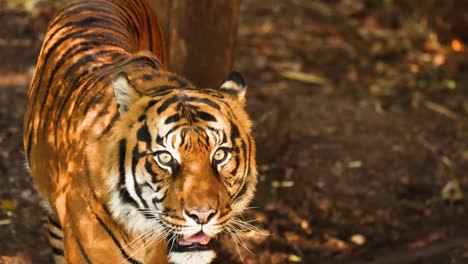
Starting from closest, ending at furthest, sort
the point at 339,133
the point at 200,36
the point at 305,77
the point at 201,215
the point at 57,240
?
the point at 201,215
the point at 57,240
the point at 200,36
the point at 339,133
the point at 305,77

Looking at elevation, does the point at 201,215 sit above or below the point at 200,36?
above

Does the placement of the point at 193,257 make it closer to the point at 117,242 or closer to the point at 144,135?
the point at 117,242

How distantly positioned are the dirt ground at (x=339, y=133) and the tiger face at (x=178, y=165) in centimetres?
67

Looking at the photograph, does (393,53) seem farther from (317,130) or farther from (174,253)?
(174,253)

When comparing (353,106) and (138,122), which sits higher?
(138,122)

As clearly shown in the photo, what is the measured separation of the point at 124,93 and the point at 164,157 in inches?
11.7

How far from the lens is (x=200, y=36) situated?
15.2ft

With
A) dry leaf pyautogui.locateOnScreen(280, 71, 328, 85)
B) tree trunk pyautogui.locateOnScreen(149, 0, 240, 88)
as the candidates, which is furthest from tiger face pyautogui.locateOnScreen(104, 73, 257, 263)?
dry leaf pyautogui.locateOnScreen(280, 71, 328, 85)

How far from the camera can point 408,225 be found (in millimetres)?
5258

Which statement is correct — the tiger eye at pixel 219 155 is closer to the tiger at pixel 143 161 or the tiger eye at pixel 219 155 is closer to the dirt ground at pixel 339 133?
the tiger at pixel 143 161

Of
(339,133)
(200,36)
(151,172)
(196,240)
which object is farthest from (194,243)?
(339,133)

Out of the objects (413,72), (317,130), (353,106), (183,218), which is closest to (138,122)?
(183,218)

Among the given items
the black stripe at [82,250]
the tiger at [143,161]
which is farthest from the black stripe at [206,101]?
→ the black stripe at [82,250]

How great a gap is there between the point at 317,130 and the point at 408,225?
1226mm
